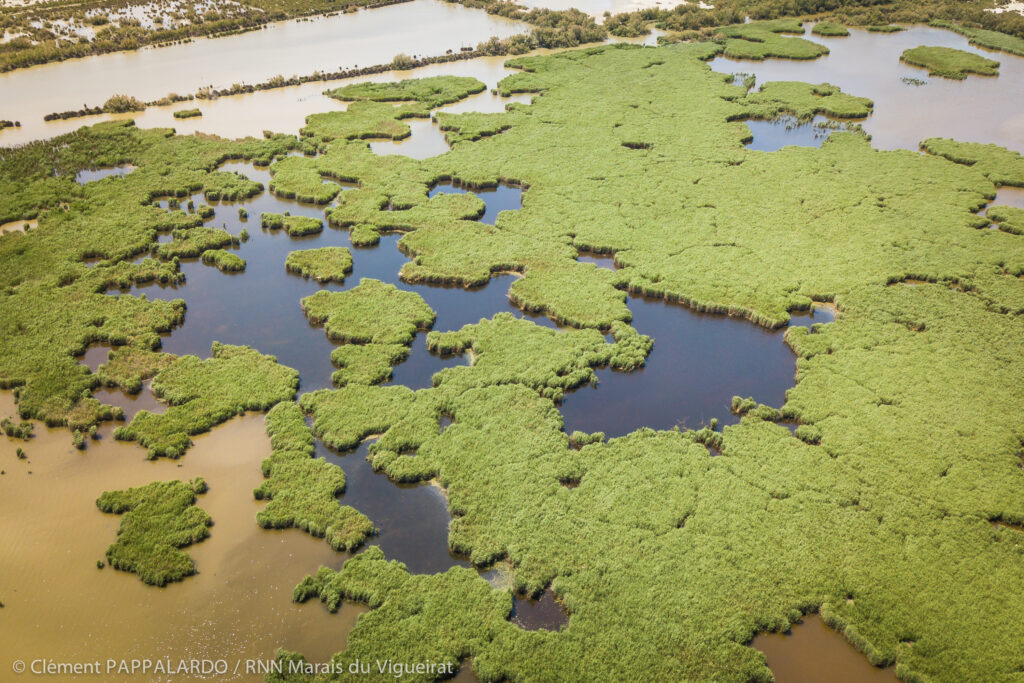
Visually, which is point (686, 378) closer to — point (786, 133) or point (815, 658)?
point (815, 658)

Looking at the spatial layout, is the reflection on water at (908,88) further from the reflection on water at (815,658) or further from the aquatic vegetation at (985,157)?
the reflection on water at (815,658)

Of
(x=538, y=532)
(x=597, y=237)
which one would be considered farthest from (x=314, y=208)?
(x=538, y=532)

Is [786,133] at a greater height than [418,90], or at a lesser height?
lesser

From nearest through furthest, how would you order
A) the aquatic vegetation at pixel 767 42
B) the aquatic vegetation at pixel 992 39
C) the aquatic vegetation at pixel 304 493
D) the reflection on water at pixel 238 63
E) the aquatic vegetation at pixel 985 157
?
the aquatic vegetation at pixel 304 493, the aquatic vegetation at pixel 985 157, the reflection on water at pixel 238 63, the aquatic vegetation at pixel 767 42, the aquatic vegetation at pixel 992 39

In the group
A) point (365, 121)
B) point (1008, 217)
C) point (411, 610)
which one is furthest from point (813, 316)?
point (365, 121)

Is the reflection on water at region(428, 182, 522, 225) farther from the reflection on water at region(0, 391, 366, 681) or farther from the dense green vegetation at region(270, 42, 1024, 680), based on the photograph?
the reflection on water at region(0, 391, 366, 681)

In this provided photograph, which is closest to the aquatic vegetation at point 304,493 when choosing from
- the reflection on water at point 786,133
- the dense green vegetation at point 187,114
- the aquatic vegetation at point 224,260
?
the aquatic vegetation at point 224,260

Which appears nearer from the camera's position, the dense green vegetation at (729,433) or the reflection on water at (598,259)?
the dense green vegetation at (729,433)

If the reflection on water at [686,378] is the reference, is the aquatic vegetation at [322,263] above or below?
above
